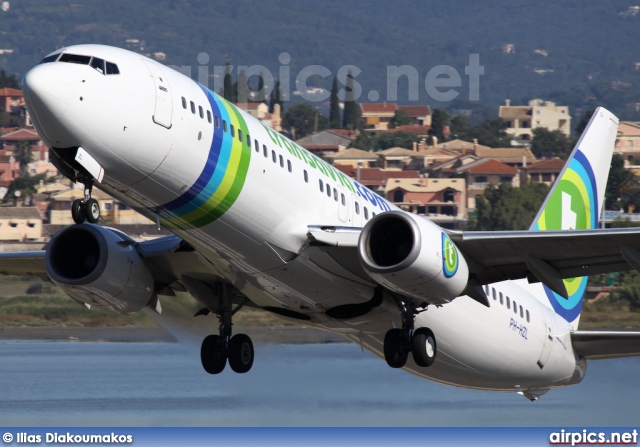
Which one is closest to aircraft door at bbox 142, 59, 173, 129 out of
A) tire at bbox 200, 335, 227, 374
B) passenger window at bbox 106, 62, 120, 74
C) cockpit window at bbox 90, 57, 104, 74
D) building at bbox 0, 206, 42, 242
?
passenger window at bbox 106, 62, 120, 74

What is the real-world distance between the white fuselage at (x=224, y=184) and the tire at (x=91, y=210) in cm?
39

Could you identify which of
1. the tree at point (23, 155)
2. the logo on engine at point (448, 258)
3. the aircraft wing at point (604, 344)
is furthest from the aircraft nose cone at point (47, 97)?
the tree at point (23, 155)

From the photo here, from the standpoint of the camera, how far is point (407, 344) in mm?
24297

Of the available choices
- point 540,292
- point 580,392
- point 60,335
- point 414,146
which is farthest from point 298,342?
point 414,146

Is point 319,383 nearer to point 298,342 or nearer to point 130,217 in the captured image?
point 298,342

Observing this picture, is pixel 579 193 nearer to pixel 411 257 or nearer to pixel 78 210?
pixel 411 257

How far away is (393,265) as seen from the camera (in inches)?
880

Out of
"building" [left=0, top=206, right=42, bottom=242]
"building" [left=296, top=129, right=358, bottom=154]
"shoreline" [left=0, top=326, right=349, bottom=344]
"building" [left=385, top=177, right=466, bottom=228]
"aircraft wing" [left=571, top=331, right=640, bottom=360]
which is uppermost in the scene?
"aircraft wing" [left=571, top=331, right=640, bottom=360]

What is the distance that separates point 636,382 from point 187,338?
45.3 feet

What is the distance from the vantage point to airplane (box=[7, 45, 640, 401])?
20.2 meters

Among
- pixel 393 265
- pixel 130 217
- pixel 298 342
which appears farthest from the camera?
pixel 130 217

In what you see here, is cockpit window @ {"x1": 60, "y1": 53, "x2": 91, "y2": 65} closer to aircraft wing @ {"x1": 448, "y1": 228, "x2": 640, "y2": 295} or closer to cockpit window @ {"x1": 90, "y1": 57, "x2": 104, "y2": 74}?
cockpit window @ {"x1": 90, "y1": 57, "x2": 104, "y2": 74}

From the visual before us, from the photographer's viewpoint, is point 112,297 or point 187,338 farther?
point 187,338

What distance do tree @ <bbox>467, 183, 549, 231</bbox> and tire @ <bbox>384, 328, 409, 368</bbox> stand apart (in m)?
71.2
